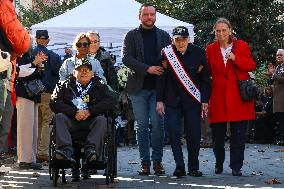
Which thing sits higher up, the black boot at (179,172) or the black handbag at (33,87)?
the black handbag at (33,87)

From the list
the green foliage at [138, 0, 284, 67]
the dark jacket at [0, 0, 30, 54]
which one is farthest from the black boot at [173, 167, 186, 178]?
the green foliage at [138, 0, 284, 67]

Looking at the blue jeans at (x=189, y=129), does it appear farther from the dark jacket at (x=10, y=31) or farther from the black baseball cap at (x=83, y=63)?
the dark jacket at (x=10, y=31)

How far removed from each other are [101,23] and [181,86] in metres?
11.5

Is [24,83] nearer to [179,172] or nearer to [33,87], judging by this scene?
[33,87]

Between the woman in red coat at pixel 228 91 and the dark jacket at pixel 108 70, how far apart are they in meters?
1.26

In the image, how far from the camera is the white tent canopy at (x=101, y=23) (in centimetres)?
2147

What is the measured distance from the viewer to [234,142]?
36.2 ft

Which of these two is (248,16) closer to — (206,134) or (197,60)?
(206,134)

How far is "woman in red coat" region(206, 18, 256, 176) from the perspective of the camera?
1095 cm

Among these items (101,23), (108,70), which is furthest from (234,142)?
(101,23)

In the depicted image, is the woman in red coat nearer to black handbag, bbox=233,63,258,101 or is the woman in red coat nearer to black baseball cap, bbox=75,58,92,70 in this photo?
black handbag, bbox=233,63,258,101

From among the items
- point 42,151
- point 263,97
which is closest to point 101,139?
point 42,151

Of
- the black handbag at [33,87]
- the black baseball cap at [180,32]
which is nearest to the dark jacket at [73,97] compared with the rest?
the black baseball cap at [180,32]

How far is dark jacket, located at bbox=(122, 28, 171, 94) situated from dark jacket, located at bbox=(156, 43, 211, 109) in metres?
0.37
